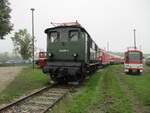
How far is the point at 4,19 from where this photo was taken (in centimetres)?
2905

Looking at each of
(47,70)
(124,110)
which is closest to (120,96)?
(124,110)

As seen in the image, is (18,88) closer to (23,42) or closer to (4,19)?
(4,19)

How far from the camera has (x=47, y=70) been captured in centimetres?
1010

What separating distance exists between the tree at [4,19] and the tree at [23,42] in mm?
13243

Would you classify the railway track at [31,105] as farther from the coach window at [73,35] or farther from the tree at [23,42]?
the tree at [23,42]

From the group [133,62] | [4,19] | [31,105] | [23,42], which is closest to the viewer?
[31,105]

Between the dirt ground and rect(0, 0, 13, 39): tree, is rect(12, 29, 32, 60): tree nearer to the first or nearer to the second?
rect(0, 0, 13, 39): tree

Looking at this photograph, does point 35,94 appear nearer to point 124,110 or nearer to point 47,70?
point 47,70

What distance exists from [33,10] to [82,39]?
14.5 metres

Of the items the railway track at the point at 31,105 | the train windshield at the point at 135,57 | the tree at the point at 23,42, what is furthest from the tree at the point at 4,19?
the railway track at the point at 31,105

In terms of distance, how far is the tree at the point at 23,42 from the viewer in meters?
43.2

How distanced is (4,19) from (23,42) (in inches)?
568

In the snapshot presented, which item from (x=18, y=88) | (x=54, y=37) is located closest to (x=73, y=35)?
(x=54, y=37)

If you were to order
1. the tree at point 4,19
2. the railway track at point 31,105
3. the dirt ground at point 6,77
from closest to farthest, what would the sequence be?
1. the railway track at point 31,105
2. the dirt ground at point 6,77
3. the tree at point 4,19
